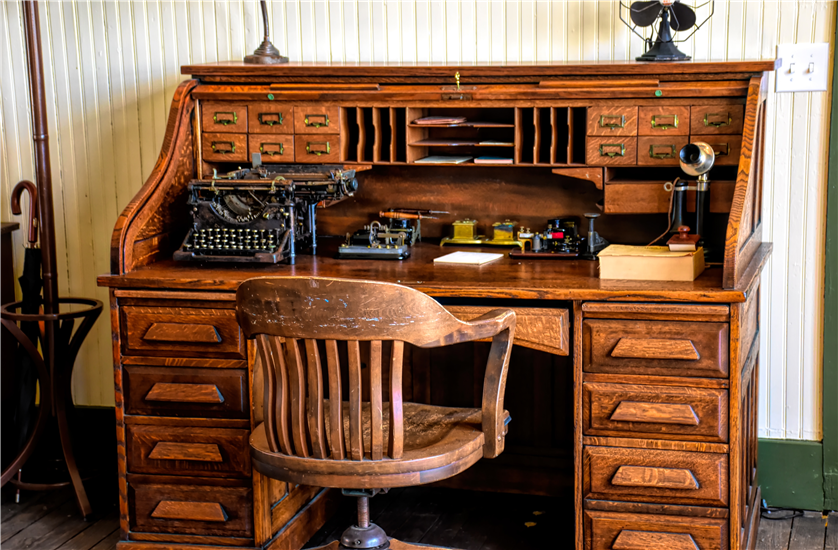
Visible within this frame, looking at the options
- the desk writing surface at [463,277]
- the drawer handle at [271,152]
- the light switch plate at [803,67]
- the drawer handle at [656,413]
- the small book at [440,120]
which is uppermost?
the light switch plate at [803,67]

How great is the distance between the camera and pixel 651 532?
2.58 metres

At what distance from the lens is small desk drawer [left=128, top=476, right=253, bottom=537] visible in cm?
285

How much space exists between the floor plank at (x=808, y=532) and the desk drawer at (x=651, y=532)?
0.65 meters

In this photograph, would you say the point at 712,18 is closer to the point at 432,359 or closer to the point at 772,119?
the point at 772,119

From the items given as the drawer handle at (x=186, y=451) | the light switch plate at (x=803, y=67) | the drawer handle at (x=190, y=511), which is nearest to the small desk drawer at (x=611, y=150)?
the light switch plate at (x=803, y=67)

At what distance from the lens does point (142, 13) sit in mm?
3562

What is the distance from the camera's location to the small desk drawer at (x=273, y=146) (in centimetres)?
313

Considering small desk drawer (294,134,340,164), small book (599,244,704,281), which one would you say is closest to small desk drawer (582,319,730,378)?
small book (599,244,704,281)

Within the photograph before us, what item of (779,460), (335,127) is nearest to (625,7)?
(335,127)

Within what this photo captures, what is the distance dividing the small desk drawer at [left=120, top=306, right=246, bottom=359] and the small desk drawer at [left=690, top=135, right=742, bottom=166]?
1485mm

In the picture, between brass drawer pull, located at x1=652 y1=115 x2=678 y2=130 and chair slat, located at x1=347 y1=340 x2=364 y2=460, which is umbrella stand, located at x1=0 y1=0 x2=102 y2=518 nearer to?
chair slat, located at x1=347 y1=340 x2=364 y2=460

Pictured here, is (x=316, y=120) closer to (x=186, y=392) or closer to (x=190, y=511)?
(x=186, y=392)

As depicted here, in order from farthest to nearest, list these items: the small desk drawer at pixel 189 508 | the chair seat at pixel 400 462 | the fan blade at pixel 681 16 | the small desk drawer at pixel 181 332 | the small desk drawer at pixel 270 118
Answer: the small desk drawer at pixel 270 118 → the fan blade at pixel 681 16 → the small desk drawer at pixel 189 508 → the small desk drawer at pixel 181 332 → the chair seat at pixel 400 462

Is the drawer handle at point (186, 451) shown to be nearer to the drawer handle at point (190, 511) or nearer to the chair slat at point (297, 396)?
the drawer handle at point (190, 511)
